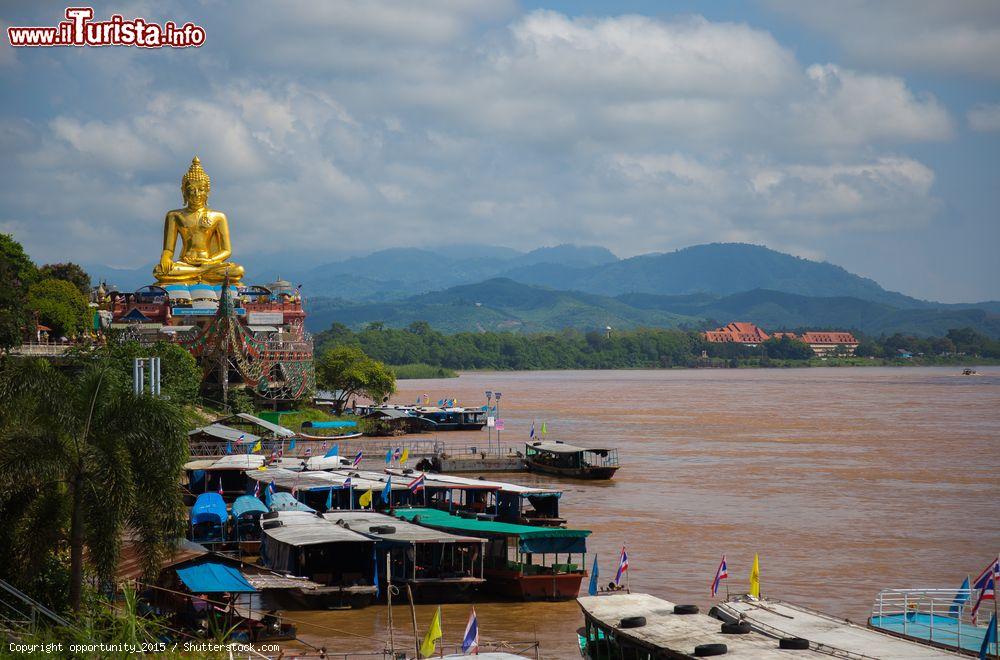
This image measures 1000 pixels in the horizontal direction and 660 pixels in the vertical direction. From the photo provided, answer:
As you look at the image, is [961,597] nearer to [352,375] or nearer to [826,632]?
[826,632]

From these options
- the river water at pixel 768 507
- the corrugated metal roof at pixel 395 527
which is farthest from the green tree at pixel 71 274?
the corrugated metal roof at pixel 395 527

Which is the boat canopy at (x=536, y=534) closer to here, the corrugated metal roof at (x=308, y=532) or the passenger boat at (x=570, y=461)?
the corrugated metal roof at (x=308, y=532)

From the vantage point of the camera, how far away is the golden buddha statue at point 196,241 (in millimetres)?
76938

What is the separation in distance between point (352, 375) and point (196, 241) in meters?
13.6

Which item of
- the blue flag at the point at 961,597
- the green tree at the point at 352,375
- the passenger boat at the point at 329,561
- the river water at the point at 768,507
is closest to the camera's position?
the blue flag at the point at 961,597

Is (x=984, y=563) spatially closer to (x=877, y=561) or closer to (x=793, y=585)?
(x=877, y=561)

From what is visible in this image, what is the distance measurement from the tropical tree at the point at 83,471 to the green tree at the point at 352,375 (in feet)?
200

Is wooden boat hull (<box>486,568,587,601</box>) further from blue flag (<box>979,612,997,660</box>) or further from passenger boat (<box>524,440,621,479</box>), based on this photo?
passenger boat (<box>524,440,621,479</box>)

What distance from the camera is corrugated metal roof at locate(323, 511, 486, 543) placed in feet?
88.0

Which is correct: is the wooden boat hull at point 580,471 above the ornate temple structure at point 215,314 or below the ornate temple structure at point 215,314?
below

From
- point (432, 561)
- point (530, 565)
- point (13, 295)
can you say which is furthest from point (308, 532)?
point (13, 295)

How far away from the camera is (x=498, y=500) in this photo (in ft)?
117

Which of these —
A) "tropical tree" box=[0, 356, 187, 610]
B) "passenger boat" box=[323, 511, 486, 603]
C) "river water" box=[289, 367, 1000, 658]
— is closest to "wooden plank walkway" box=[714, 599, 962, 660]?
"river water" box=[289, 367, 1000, 658]

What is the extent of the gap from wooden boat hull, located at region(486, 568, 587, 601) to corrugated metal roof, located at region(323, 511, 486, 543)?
3.64 ft
